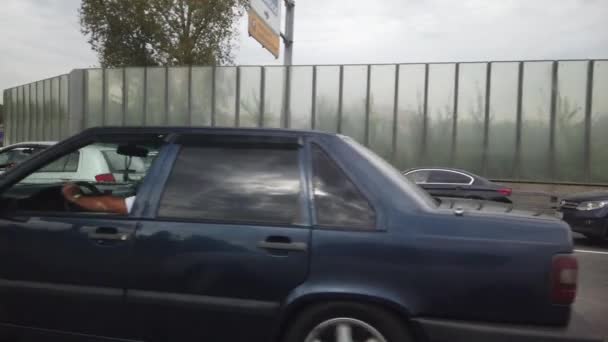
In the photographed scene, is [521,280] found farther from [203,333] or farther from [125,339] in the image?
[125,339]

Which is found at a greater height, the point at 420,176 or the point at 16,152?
the point at 16,152

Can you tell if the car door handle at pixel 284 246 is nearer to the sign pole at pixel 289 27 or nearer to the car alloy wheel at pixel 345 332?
the car alloy wheel at pixel 345 332

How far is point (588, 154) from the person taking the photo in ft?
56.7

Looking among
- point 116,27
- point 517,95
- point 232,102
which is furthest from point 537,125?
point 116,27

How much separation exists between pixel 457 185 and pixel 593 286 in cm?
623

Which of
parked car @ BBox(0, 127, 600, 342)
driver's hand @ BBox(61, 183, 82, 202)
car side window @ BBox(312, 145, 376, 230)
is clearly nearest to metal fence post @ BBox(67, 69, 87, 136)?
driver's hand @ BBox(61, 183, 82, 202)

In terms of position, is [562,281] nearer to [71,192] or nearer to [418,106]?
[71,192]

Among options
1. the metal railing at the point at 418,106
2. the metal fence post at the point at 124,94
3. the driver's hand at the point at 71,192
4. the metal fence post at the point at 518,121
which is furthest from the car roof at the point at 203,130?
the metal fence post at the point at 124,94

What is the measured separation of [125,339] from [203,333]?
467 millimetres

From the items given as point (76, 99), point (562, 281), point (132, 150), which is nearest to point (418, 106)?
point (76, 99)

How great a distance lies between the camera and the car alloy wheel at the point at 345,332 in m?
2.39

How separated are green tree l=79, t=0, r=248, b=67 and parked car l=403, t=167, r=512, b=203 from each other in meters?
23.5

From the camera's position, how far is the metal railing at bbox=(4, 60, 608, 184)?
57.3 ft

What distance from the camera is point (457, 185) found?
1194 centimetres
